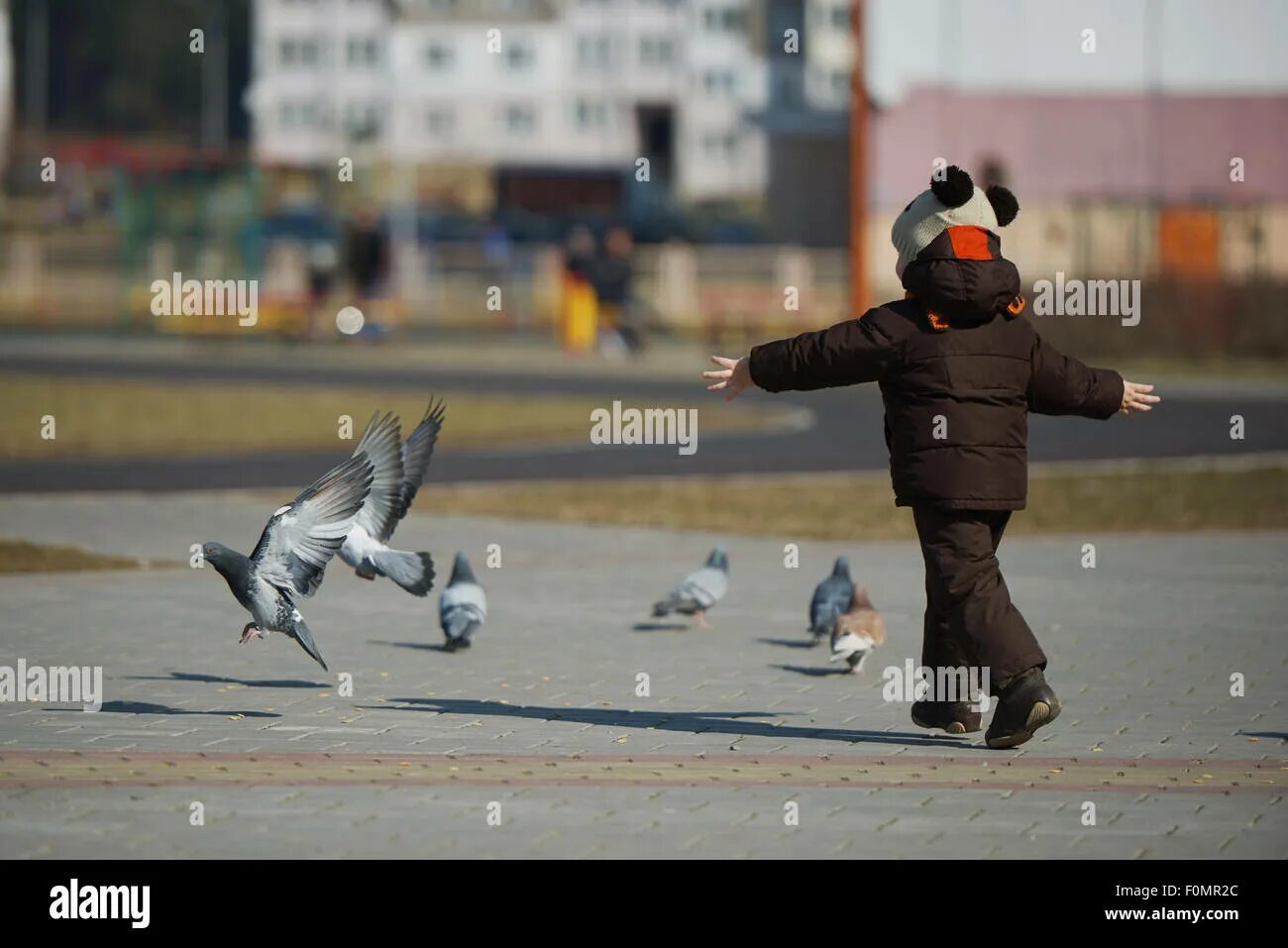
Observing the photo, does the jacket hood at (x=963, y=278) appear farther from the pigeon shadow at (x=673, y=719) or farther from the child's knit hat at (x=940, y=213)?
the pigeon shadow at (x=673, y=719)

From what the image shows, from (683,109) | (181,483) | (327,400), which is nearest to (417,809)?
(181,483)

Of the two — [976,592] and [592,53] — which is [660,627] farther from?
[592,53]

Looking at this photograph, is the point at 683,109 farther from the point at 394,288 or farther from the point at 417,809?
the point at 417,809

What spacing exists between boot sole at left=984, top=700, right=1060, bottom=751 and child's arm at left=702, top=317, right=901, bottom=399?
124 cm

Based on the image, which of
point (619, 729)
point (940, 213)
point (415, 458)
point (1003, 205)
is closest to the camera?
point (940, 213)

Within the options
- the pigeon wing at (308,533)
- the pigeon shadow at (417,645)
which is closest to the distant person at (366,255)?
the pigeon shadow at (417,645)

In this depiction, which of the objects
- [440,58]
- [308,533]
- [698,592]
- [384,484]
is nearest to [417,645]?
[698,592]

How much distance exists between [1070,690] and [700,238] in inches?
2299

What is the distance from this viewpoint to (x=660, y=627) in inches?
436

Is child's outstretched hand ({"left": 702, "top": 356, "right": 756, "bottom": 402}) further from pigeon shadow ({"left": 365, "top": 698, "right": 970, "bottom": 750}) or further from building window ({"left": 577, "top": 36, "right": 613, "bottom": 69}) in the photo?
building window ({"left": 577, "top": 36, "right": 613, "bottom": 69})

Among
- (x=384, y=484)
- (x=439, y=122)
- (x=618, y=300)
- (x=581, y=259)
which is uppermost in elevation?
(x=439, y=122)

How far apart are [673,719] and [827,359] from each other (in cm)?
161
